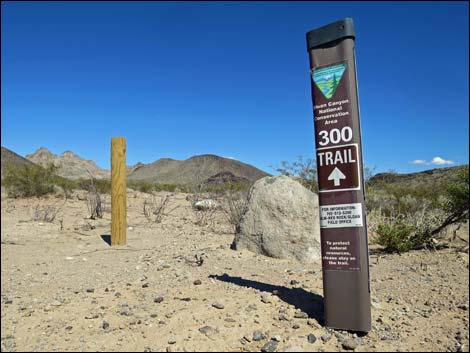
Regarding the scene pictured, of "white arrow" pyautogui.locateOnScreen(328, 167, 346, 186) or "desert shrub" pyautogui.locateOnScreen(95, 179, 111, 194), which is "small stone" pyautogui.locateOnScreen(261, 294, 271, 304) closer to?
"white arrow" pyautogui.locateOnScreen(328, 167, 346, 186)

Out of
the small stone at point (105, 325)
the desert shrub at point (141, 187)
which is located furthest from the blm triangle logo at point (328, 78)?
the desert shrub at point (141, 187)

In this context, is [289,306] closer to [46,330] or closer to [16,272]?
[46,330]

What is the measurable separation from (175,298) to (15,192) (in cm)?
1314

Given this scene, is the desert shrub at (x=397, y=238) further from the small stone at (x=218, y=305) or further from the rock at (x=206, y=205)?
the rock at (x=206, y=205)

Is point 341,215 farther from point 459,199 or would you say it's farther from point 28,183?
point 28,183

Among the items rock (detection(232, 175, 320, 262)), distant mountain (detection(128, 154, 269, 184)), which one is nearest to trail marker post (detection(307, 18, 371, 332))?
rock (detection(232, 175, 320, 262))

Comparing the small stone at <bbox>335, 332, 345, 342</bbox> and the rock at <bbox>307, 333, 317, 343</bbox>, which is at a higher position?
the rock at <bbox>307, 333, 317, 343</bbox>

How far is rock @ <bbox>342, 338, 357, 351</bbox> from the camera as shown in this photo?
3021 mm

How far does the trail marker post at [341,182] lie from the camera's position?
3205 mm

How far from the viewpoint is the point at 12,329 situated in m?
3.47

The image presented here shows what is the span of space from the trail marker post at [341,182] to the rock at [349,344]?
143 mm

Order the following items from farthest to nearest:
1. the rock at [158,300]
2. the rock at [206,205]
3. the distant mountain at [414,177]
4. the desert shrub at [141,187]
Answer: the desert shrub at [141,187]
the distant mountain at [414,177]
the rock at [206,205]
the rock at [158,300]

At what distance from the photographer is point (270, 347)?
2984 mm

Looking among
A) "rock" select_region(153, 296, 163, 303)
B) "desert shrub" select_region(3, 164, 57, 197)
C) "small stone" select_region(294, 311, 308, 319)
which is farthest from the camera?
"desert shrub" select_region(3, 164, 57, 197)
